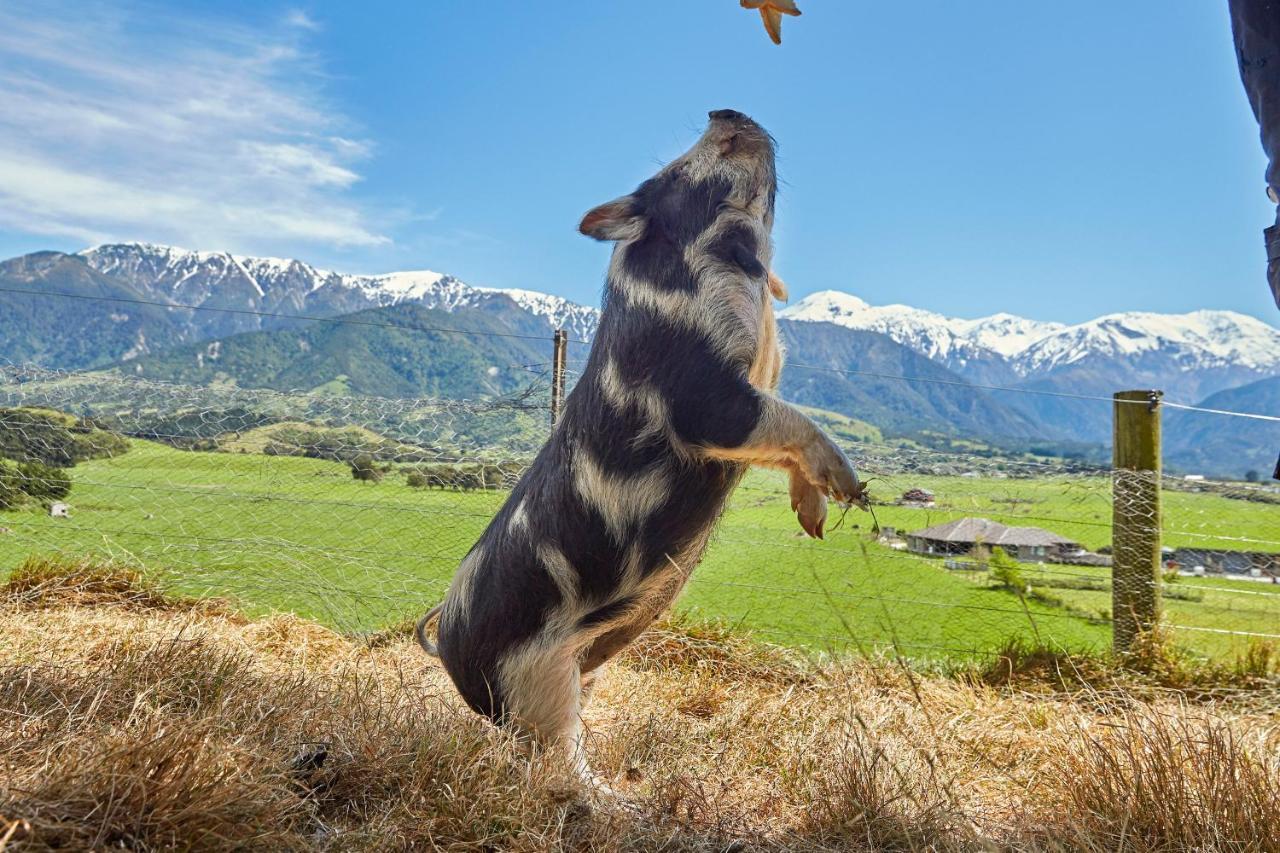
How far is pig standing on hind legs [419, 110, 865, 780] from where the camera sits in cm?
223

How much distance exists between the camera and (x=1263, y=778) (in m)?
2.28

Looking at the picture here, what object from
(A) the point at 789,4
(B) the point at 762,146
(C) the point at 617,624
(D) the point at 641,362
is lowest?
(C) the point at 617,624

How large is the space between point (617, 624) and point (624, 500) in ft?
1.30

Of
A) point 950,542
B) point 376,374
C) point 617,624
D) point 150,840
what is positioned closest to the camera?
point 150,840

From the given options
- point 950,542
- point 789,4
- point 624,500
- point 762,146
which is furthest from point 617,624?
point 950,542

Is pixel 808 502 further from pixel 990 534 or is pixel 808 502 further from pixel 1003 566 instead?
pixel 990 534

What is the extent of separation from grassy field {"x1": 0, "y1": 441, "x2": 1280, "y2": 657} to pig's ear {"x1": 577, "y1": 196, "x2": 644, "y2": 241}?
2797mm

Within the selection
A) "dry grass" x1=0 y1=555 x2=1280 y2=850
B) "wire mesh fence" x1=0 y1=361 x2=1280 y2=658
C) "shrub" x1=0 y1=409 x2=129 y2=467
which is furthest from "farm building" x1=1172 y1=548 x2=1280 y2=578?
"shrub" x1=0 y1=409 x2=129 y2=467

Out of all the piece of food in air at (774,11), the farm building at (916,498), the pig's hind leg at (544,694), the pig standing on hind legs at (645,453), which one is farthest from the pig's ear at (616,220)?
the farm building at (916,498)

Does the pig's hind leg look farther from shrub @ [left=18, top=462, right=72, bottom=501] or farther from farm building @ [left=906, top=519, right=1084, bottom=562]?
shrub @ [left=18, top=462, right=72, bottom=501]

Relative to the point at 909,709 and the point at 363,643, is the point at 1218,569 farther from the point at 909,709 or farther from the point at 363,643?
the point at 363,643

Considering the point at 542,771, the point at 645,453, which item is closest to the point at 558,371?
the point at 645,453

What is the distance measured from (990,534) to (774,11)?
4454mm

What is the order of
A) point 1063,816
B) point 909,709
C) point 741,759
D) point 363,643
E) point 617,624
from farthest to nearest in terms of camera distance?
point 363,643, point 909,709, point 741,759, point 617,624, point 1063,816
